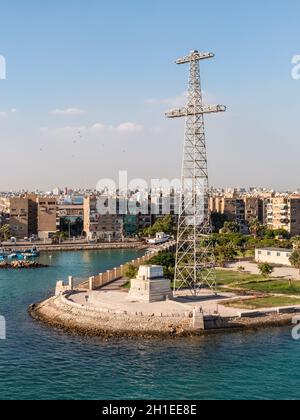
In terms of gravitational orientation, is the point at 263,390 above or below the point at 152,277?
below

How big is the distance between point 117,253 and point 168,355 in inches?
2084

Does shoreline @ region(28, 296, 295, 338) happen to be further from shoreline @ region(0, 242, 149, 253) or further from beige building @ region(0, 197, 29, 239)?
beige building @ region(0, 197, 29, 239)

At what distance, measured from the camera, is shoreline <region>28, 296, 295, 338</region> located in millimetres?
32406

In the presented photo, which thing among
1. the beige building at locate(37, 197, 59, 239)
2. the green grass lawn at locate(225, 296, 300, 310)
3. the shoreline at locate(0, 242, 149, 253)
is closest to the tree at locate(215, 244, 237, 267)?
the green grass lawn at locate(225, 296, 300, 310)

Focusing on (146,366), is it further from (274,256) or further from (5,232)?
(5,232)

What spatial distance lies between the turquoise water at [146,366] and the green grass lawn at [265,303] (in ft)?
13.3

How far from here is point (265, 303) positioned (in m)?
38.5

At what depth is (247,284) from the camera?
4641 cm

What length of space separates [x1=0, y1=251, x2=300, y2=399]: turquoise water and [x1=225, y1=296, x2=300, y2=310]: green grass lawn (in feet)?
13.3

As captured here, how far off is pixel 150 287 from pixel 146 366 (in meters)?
10.8

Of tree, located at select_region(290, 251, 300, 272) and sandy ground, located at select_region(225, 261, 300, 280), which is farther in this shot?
tree, located at select_region(290, 251, 300, 272)

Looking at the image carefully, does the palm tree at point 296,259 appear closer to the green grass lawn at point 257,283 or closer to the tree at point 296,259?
the tree at point 296,259
